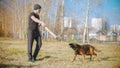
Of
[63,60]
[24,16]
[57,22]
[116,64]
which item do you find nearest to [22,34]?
[24,16]

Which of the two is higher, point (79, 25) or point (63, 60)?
point (79, 25)

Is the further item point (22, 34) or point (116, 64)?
point (116, 64)

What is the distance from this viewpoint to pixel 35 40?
1.46 meters

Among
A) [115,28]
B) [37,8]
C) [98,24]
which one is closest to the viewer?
[37,8]

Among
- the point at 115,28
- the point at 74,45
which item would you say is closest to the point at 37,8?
the point at 74,45

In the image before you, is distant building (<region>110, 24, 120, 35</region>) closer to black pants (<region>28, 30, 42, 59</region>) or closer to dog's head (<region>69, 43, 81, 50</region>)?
dog's head (<region>69, 43, 81, 50</region>)

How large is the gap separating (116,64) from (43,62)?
0.49 meters

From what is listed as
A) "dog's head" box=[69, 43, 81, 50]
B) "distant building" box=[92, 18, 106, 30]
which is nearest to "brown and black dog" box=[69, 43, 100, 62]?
"dog's head" box=[69, 43, 81, 50]

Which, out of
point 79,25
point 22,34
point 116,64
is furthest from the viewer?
point 116,64

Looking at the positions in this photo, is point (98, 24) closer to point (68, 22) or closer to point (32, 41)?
point (68, 22)

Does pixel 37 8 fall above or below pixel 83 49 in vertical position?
above

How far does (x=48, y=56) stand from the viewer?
1.50m

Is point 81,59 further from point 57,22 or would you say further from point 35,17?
point 35,17

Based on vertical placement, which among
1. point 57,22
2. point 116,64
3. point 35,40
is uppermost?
point 57,22
